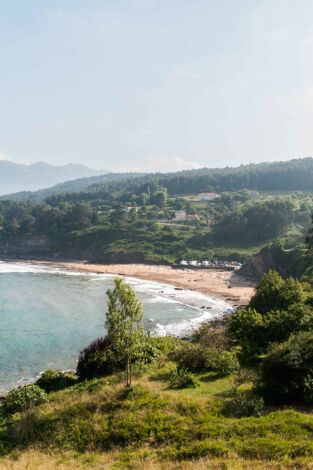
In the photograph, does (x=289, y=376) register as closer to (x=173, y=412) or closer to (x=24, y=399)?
(x=173, y=412)

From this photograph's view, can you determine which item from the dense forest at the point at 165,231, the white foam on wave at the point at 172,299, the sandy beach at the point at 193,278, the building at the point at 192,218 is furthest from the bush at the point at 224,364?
the building at the point at 192,218

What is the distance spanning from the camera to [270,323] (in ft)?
92.4

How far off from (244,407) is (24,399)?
11.7 m

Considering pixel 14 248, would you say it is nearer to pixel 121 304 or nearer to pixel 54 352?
pixel 54 352

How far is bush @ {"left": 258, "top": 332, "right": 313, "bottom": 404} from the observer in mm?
18984

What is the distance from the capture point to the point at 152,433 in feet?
58.1

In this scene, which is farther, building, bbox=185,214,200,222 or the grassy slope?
building, bbox=185,214,200,222

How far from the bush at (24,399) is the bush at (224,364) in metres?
9.12

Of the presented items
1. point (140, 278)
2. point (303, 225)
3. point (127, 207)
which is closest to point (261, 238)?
point (303, 225)

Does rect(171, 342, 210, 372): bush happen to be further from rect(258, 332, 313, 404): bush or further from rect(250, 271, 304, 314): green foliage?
rect(250, 271, 304, 314): green foliage

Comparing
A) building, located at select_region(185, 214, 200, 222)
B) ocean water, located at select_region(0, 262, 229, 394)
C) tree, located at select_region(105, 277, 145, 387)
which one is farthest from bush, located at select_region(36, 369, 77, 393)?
building, located at select_region(185, 214, 200, 222)

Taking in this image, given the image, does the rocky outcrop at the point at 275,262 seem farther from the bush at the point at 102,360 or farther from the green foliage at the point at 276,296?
the bush at the point at 102,360

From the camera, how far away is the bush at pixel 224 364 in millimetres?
24141

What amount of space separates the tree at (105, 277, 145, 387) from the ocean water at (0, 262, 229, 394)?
52.9 feet
